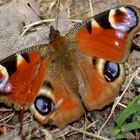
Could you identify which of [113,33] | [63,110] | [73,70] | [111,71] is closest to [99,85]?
[111,71]

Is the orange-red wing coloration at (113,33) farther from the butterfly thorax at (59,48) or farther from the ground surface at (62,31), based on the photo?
the ground surface at (62,31)

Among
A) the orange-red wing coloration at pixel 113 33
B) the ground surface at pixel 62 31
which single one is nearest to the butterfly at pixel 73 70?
the orange-red wing coloration at pixel 113 33

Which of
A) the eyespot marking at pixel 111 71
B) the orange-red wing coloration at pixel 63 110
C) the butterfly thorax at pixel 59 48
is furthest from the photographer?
the butterfly thorax at pixel 59 48

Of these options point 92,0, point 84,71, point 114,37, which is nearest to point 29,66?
point 84,71

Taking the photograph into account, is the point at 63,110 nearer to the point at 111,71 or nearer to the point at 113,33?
the point at 111,71

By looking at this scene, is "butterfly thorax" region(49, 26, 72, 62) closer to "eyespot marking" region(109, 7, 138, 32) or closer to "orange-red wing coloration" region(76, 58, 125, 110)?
"orange-red wing coloration" region(76, 58, 125, 110)

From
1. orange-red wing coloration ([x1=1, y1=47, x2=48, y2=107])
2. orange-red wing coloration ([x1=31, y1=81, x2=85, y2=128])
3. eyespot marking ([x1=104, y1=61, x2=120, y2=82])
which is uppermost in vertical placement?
orange-red wing coloration ([x1=1, y1=47, x2=48, y2=107])

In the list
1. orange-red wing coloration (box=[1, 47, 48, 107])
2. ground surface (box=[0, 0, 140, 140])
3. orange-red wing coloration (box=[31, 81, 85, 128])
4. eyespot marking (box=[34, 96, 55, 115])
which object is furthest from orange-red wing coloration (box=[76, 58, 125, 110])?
orange-red wing coloration (box=[1, 47, 48, 107])
